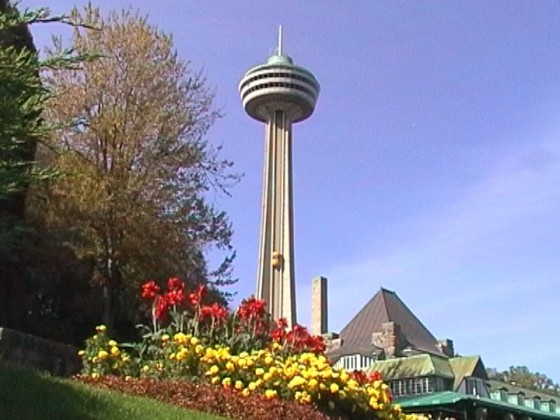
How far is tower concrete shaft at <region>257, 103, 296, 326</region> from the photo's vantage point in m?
58.2

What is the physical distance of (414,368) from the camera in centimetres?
4519

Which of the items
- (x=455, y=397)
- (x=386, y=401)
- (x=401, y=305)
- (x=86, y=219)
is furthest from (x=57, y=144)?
(x=401, y=305)

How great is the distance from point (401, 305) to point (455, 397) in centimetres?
2876

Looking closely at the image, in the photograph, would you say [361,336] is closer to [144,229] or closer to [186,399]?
[144,229]

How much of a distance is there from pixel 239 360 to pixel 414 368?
38.3 meters

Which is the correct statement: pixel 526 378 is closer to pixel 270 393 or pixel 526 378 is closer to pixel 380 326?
pixel 380 326

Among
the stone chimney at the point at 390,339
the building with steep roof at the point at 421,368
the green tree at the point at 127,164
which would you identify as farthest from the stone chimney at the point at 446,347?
the green tree at the point at 127,164

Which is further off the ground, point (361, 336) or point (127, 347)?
point (361, 336)

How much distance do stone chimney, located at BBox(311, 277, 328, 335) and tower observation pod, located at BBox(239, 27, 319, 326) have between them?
22.9ft

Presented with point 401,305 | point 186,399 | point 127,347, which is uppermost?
point 401,305

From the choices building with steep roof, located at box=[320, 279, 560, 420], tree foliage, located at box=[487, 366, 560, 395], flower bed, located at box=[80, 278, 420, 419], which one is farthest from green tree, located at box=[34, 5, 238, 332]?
tree foliage, located at box=[487, 366, 560, 395]

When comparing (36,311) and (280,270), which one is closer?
(36,311)

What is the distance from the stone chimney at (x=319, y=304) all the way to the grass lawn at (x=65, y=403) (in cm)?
5904

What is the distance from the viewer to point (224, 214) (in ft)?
63.7
